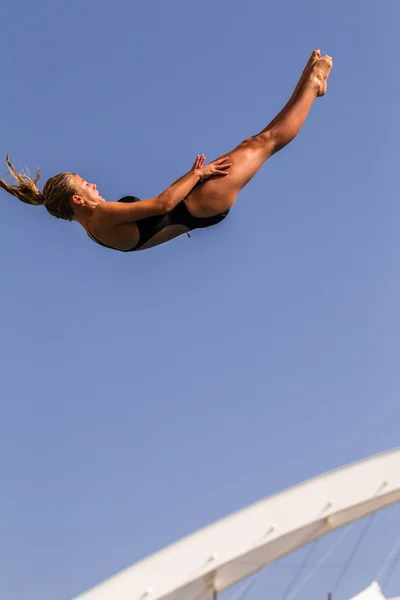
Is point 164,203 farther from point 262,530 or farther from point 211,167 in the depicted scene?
point 262,530

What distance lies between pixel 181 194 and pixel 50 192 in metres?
1.19

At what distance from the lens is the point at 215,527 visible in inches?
699

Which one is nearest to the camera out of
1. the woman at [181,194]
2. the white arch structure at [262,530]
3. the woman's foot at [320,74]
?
the woman at [181,194]

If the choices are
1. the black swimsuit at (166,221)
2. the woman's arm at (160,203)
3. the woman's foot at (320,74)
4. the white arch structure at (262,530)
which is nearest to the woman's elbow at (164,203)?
the woman's arm at (160,203)

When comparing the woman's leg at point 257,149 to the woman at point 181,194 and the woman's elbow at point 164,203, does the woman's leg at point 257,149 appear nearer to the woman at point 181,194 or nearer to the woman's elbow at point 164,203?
the woman at point 181,194

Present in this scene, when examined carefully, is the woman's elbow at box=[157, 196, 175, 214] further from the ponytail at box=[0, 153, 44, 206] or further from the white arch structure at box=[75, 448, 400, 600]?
the white arch structure at box=[75, 448, 400, 600]

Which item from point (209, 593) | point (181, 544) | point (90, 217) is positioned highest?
point (90, 217)

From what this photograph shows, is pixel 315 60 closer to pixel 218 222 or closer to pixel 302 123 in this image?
pixel 302 123

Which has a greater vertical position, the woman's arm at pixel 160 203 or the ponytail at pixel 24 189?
the ponytail at pixel 24 189

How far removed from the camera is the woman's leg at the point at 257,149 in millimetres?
6469

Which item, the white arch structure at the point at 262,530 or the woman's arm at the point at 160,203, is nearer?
the woman's arm at the point at 160,203

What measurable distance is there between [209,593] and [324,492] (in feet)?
Result: 10.5

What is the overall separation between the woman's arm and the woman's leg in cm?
10

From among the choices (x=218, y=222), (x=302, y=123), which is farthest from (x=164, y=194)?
(x=302, y=123)
